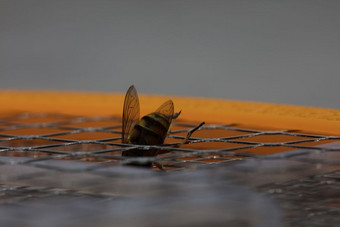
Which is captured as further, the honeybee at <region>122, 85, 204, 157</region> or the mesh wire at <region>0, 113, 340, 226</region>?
the honeybee at <region>122, 85, 204, 157</region>

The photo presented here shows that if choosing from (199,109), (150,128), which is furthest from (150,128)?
(199,109)

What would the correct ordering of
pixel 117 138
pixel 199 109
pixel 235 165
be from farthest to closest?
pixel 199 109
pixel 117 138
pixel 235 165

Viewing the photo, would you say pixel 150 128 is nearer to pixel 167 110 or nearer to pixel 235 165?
pixel 167 110

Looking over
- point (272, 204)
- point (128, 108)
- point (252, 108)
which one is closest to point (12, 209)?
point (272, 204)

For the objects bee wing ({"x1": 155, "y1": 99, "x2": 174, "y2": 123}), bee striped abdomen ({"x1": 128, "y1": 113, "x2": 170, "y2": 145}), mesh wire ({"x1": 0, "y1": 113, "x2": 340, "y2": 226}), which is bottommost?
mesh wire ({"x1": 0, "y1": 113, "x2": 340, "y2": 226})

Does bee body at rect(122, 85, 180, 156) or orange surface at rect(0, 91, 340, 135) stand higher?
orange surface at rect(0, 91, 340, 135)
